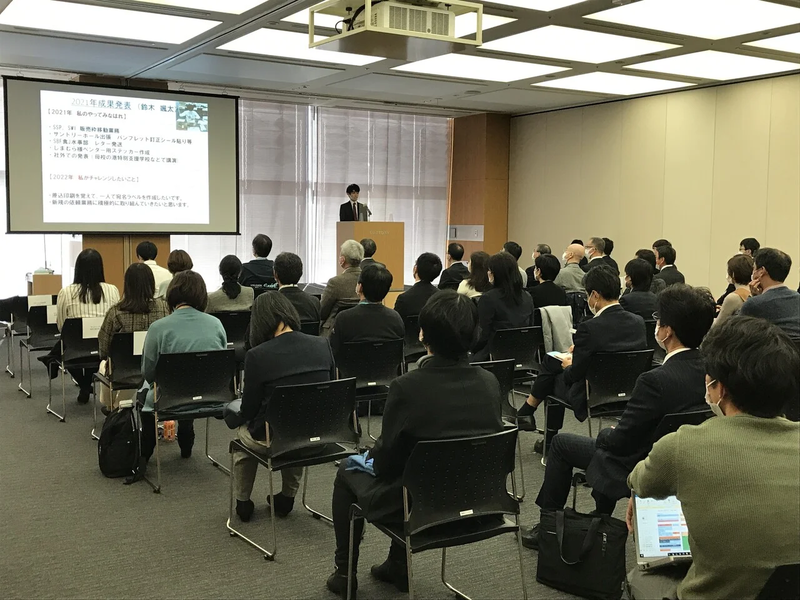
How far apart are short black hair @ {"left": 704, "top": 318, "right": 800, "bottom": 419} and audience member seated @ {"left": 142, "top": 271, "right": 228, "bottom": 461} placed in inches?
122

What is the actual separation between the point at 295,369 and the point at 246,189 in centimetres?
877

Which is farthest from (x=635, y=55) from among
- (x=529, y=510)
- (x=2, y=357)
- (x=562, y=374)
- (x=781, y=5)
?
(x=2, y=357)

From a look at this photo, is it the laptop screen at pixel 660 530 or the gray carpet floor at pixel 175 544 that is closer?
the laptop screen at pixel 660 530

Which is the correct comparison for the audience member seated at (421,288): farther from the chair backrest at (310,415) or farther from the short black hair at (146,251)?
the chair backrest at (310,415)

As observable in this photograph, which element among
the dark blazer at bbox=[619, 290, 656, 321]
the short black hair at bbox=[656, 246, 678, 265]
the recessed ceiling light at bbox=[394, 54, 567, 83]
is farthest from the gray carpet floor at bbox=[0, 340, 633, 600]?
the recessed ceiling light at bbox=[394, 54, 567, 83]

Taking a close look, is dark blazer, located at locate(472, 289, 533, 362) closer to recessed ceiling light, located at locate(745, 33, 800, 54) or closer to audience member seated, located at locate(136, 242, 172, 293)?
audience member seated, located at locate(136, 242, 172, 293)

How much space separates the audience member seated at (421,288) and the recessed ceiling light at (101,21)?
2904 mm

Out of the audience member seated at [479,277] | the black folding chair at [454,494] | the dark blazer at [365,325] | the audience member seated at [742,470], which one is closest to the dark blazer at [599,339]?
the dark blazer at [365,325]

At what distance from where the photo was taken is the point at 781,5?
19.3 feet

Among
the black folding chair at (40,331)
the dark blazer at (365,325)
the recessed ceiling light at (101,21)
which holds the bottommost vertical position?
the black folding chair at (40,331)

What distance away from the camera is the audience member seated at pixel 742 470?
1790 mm

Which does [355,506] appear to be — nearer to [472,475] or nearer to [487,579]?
[472,475]

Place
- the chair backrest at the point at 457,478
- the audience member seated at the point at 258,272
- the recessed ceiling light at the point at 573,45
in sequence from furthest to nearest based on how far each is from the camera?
the audience member seated at the point at 258,272 → the recessed ceiling light at the point at 573,45 → the chair backrest at the point at 457,478

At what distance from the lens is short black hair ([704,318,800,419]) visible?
1834mm
